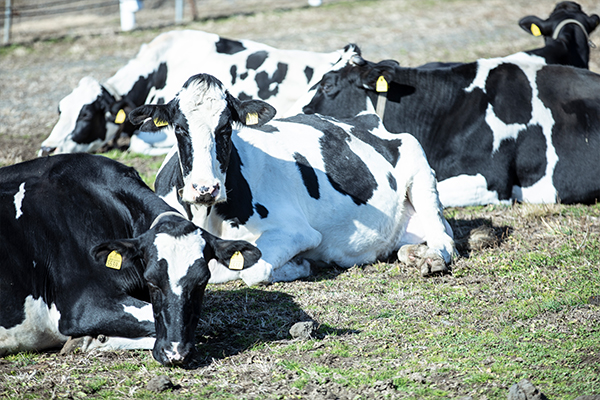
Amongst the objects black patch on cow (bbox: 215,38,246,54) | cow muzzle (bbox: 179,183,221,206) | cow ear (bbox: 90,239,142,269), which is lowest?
black patch on cow (bbox: 215,38,246,54)

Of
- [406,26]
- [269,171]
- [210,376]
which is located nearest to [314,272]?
[269,171]

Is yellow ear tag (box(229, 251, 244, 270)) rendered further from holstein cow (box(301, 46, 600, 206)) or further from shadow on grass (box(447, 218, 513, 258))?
holstein cow (box(301, 46, 600, 206))

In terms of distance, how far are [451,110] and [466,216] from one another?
5.36 feet

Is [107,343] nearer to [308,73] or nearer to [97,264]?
[97,264]

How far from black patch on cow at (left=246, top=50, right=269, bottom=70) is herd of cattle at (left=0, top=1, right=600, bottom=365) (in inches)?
1.6

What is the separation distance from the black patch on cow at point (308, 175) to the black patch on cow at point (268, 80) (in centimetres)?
529

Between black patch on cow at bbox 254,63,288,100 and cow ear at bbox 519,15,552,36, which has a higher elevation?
cow ear at bbox 519,15,552,36

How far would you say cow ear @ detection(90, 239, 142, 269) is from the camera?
4.93m

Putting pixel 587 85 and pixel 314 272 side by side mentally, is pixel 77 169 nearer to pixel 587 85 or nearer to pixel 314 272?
pixel 314 272

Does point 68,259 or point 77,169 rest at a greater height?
point 77,169

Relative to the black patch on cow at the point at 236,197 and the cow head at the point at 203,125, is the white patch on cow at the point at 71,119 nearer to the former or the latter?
the cow head at the point at 203,125

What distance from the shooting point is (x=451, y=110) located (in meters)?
9.53

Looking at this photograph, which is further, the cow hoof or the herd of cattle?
the cow hoof

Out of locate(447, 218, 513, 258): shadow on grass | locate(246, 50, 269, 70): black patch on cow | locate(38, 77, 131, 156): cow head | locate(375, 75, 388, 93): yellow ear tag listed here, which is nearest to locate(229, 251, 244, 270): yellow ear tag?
locate(447, 218, 513, 258): shadow on grass
